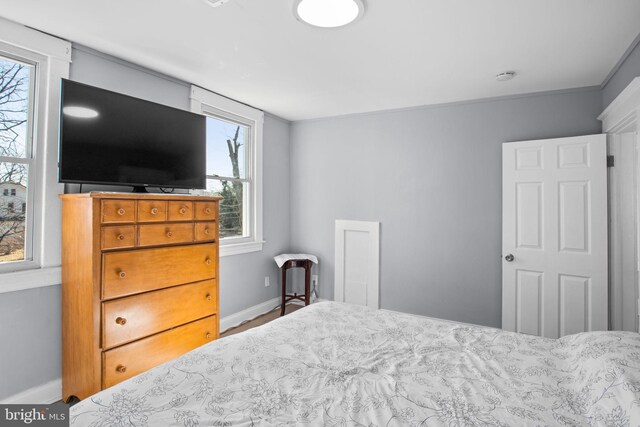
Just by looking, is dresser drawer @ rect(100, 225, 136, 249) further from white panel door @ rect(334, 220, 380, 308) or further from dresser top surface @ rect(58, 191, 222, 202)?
white panel door @ rect(334, 220, 380, 308)

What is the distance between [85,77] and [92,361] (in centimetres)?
187

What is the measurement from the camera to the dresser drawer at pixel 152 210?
2.17 meters

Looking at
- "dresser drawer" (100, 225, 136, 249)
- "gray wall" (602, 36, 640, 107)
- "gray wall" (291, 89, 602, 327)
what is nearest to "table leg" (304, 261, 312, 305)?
"gray wall" (291, 89, 602, 327)

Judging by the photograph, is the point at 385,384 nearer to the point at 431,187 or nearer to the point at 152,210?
the point at 152,210

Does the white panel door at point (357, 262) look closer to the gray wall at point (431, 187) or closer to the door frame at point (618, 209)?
the gray wall at point (431, 187)

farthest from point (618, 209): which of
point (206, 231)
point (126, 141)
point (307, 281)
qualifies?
point (126, 141)

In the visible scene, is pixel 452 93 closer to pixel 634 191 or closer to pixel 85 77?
pixel 634 191

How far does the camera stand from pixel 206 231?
2592 mm

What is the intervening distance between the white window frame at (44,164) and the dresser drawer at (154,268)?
52 cm

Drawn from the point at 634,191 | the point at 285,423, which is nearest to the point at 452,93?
the point at 634,191

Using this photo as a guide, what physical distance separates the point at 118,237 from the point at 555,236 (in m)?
3.44

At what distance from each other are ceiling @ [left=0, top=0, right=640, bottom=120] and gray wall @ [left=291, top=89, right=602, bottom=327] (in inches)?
12.2

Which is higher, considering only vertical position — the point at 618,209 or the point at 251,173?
the point at 251,173

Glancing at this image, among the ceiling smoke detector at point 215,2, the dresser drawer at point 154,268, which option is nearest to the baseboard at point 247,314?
the dresser drawer at point 154,268
